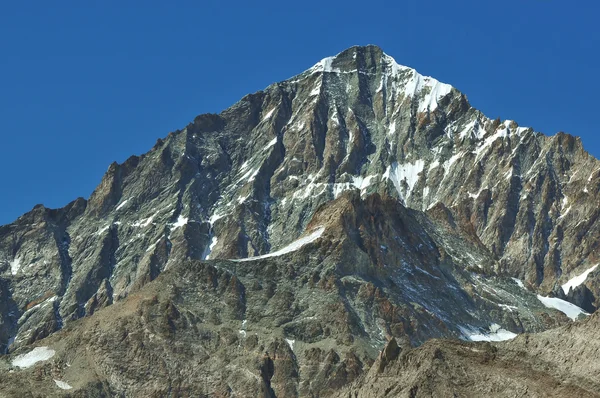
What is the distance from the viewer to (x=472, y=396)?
134125mm

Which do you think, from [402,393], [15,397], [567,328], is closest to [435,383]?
[402,393]

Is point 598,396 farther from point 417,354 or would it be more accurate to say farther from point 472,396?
point 417,354

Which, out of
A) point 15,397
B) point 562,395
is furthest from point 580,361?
point 15,397

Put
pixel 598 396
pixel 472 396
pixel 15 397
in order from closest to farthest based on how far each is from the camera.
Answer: pixel 598 396 < pixel 472 396 < pixel 15 397

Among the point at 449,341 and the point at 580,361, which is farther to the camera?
the point at 449,341

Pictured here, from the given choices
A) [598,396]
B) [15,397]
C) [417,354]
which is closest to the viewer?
[598,396]

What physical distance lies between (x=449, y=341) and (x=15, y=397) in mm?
77782

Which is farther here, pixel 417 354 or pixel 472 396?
pixel 417 354

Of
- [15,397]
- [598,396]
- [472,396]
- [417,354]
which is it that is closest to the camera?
[598,396]

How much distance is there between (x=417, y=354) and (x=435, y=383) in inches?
286

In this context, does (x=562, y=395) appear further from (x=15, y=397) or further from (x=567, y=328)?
(x=15, y=397)

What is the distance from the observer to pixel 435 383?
13700cm

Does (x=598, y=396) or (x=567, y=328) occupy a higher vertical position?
(x=567, y=328)

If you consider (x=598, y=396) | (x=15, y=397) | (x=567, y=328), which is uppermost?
(x=15, y=397)
